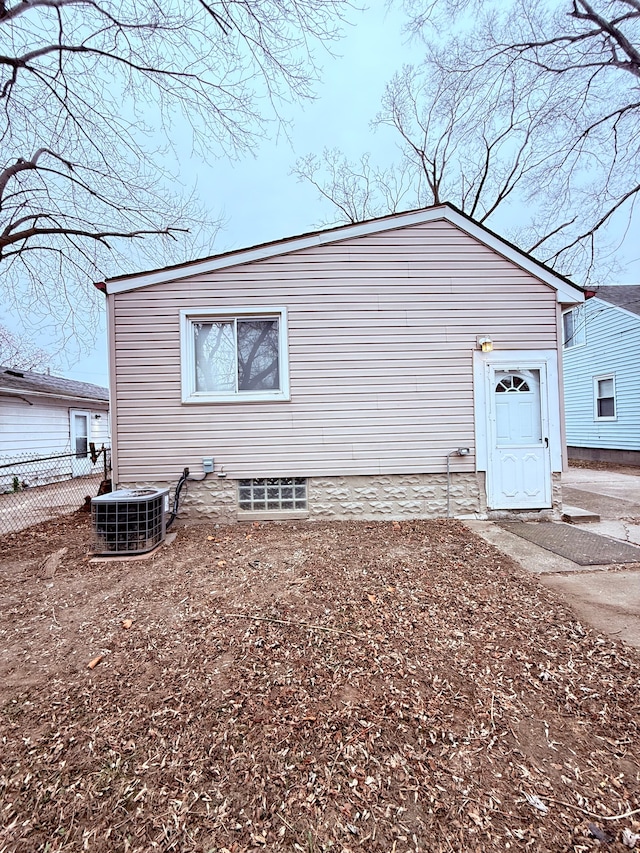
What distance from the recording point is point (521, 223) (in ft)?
39.5

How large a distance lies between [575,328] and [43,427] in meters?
17.9

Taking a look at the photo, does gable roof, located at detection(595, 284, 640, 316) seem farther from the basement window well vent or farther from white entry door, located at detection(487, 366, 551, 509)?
the basement window well vent

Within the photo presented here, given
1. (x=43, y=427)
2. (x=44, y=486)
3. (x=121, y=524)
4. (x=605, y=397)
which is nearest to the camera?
(x=121, y=524)

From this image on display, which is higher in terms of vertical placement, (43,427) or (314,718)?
(43,427)

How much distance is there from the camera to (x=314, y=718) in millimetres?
1919

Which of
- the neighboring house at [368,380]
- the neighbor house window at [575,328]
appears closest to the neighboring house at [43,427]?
the neighboring house at [368,380]

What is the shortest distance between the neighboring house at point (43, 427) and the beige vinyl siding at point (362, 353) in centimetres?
526

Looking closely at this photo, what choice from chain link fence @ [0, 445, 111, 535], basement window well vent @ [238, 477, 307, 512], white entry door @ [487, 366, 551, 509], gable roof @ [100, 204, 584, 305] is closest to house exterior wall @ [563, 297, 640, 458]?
gable roof @ [100, 204, 584, 305]

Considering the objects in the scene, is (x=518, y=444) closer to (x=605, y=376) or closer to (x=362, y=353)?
(x=362, y=353)

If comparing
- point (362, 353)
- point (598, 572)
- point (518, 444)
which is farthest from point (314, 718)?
point (518, 444)

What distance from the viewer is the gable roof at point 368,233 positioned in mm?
5340

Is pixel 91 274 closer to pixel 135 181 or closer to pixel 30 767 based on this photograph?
pixel 135 181

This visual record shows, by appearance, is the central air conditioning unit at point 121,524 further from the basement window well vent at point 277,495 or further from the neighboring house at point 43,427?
the neighboring house at point 43,427

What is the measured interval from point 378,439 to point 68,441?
11523 mm
